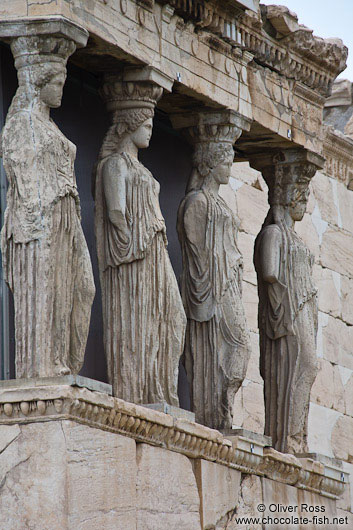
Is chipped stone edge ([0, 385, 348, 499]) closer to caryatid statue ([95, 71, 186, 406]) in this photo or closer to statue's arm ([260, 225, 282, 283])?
caryatid statue ([95, 71, 186, 406])

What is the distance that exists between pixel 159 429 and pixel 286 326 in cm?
218

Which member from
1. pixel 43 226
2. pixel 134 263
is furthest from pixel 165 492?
pixel 43 226

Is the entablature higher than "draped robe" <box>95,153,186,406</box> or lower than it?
higher

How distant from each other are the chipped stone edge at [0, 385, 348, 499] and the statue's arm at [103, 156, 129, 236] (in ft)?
3.58

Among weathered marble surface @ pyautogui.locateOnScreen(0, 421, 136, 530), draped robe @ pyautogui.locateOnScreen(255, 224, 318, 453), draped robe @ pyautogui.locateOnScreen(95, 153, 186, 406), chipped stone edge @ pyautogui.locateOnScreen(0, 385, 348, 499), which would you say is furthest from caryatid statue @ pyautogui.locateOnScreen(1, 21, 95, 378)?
draped robe @ pyautogui.locateOnScreen(255, 224, 318, 453)

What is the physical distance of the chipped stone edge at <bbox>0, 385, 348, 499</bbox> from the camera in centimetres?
907

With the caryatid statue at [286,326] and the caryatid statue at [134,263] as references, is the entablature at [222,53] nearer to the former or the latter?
the caryatid statue at [134,263]

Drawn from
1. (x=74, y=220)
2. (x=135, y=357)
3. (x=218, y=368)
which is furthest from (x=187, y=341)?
(x=74, y=220)

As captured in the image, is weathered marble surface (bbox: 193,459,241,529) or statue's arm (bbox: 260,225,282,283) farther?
statue's arm (bbox: 260,225,282,283)

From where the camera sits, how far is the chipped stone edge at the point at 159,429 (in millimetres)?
9070

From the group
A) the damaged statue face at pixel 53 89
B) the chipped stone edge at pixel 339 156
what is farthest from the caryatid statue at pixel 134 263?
the chipped stone edge at pixel 339 156

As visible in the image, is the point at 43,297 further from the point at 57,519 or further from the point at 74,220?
the point at 57,519

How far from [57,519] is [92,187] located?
7.25 feet

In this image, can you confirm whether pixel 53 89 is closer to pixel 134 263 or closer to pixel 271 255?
pixel 134 263
